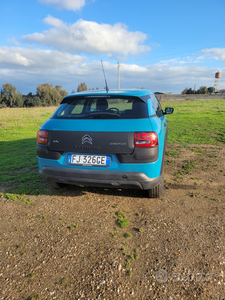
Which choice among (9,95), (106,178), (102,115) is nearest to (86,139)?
(102,115)

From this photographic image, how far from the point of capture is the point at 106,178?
9.32ft

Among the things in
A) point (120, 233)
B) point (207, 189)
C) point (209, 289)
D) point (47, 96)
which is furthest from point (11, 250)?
point (47, 96)

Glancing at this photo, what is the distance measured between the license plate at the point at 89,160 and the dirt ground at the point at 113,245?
2.44ft

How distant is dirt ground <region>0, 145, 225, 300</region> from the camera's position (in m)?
1.84

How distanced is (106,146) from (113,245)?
3.83ft

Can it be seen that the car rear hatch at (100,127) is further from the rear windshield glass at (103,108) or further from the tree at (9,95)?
the tree at (9,95)

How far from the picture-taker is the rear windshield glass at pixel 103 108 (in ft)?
9.66

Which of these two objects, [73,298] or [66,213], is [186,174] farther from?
[73,298]

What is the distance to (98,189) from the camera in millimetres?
3912

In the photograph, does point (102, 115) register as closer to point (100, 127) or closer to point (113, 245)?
point (100, 127)

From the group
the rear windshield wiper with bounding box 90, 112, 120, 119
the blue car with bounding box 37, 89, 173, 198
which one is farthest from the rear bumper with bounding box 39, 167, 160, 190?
the rear windshield wiper with bounding box 90, 112, 120, 119

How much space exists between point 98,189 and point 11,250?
5.99ft

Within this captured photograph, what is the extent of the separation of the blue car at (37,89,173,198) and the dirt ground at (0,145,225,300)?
493mm

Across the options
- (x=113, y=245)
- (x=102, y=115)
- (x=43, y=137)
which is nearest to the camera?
(x=113, y=245)
